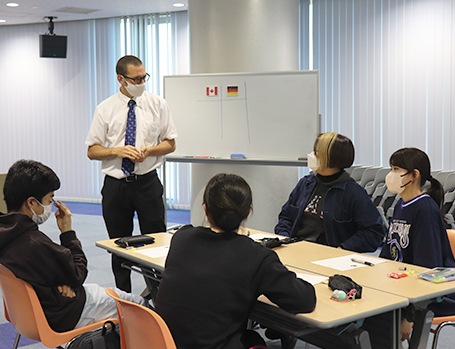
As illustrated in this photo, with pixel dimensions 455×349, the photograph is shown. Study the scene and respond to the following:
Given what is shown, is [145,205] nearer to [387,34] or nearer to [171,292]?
[171,292]

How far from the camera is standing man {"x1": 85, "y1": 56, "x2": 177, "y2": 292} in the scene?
330 centimetres

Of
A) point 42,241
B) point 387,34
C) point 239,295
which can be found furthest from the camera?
point 387,34

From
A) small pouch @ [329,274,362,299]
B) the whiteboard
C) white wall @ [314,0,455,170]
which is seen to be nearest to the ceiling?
white wall @ [314,0,455,170]

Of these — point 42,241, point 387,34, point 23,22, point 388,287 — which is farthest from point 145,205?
point 23,22

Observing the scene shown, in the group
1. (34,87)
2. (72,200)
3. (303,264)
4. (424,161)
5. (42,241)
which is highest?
(34,87)

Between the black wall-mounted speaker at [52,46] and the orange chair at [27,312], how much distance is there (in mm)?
7194

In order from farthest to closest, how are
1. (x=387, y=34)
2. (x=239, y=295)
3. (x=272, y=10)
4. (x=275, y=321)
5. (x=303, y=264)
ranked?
1. (x=387, y=34)
2. (x=272, y=10)
3. (x=303, y=264)
4. (x=275, y=321)
5. (x=239, y=295)

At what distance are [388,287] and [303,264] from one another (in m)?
0.44

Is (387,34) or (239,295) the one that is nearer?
(239,295)

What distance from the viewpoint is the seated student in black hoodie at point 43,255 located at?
1.95m

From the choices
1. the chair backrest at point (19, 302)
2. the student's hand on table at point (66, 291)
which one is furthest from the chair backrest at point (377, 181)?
the chair backrest at point (19, 302)

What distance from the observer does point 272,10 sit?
17.0 feet

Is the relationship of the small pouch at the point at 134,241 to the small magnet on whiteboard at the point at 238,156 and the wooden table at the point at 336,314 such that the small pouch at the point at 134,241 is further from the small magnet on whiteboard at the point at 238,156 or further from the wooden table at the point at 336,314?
the small magnet on whiteboard at the point at 238,156

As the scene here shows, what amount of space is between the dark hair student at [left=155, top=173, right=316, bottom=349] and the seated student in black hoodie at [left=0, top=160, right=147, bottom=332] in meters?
0.56
